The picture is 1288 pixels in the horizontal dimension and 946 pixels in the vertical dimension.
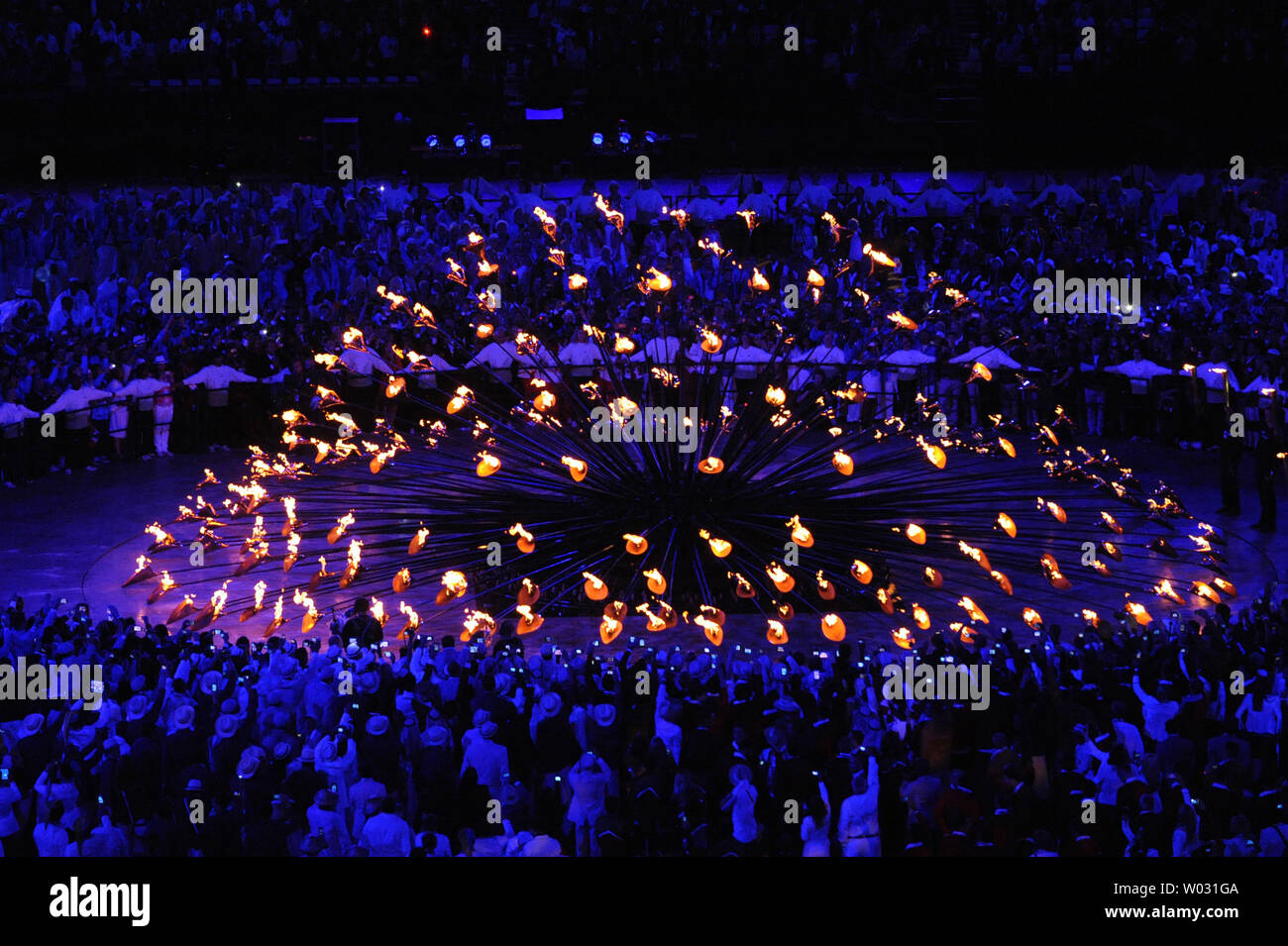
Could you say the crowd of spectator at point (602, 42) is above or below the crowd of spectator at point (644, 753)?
above

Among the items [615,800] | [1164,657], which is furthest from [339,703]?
[1164,657]

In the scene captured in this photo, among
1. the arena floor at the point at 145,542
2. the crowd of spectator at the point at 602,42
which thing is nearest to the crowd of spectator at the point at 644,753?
the arena floor at the point at 145,542

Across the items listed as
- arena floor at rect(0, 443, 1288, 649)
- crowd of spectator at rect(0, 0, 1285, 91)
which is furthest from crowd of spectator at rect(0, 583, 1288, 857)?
crowd of spectator at rect(0, 0, 1285, 91)

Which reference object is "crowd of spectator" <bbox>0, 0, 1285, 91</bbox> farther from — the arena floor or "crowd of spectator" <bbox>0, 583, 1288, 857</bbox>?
"crowd of spectator" <bbox>0, 583, 1288, 857</bbox>

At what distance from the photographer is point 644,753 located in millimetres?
13461

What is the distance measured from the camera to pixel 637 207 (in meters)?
31.8

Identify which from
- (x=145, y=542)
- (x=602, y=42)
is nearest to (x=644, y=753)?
(x=145, y=542)

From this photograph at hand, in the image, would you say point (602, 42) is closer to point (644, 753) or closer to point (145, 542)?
point (145, 542)

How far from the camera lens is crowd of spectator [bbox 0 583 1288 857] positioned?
496 inches

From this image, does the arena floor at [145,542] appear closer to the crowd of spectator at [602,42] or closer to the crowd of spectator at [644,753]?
the crowd of spectator at [644,753]

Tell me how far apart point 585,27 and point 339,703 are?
76.3 ft

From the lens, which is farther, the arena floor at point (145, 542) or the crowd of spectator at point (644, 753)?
the arena floor at point (145, 542)

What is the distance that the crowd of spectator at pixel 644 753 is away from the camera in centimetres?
1260

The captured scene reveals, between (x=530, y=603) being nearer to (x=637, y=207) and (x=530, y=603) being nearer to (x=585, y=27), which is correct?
(x=637, y=207)
